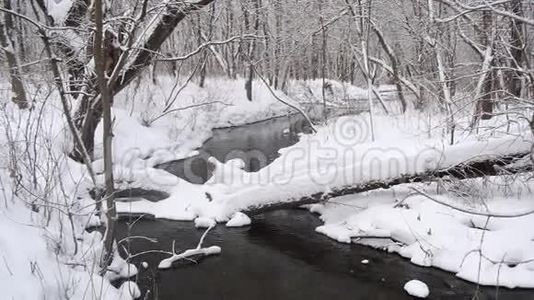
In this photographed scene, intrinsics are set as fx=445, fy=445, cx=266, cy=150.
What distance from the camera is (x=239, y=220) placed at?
298 inches

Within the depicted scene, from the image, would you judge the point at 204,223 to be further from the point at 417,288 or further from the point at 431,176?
the point at 431,176

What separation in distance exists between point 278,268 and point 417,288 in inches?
72.4

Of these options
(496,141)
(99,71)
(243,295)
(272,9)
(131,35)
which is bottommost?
(243,295)

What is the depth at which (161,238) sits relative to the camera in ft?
23.3

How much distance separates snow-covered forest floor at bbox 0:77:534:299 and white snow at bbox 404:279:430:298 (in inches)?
22.1

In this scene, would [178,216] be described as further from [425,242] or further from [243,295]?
[425,242]

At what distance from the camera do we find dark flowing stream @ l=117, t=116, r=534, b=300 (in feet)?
17.9

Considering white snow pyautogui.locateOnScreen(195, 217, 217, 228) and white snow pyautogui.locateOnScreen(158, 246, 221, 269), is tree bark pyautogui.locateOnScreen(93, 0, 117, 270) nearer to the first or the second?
white snow pyautogui.locateOnScreen(158, 246, 221, 269)

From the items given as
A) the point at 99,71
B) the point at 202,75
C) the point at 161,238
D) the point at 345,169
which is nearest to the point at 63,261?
the point at 99,71

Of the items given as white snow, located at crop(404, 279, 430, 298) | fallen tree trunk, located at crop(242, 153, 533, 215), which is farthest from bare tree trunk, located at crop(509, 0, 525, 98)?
white snow, located at crop(404, 279, 430, 298)

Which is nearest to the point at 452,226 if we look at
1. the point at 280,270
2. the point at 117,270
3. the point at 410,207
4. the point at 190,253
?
the point at 410,207

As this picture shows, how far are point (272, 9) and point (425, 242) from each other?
609 inches

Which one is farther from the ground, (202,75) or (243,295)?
(202,75)

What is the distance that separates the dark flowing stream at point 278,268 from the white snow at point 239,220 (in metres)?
0.11
